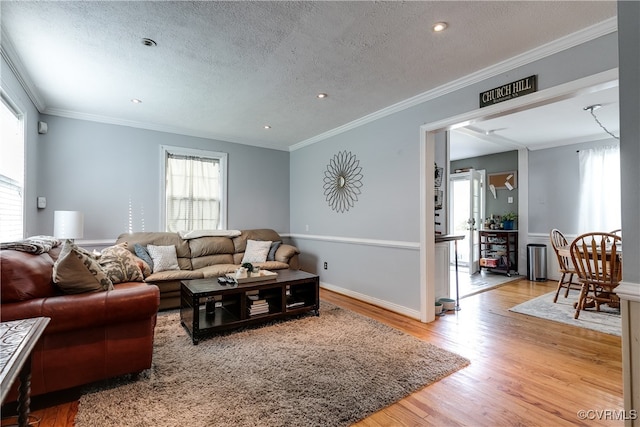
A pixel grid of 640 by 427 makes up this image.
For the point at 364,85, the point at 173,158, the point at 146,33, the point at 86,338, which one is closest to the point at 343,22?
the point at 364,85

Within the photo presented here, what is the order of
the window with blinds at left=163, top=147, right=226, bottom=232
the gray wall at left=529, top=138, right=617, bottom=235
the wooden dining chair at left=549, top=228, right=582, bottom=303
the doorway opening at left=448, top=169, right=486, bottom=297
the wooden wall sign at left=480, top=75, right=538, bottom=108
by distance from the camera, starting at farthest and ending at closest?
the doorway opening at left=448, top=169, right=486, bottom=297, the gray wall at left=529, top=138, right=617, bottom=235, the window with blinds at left=163, top=147, right=226, bottom=232, the wooden dining chair at left=549, top=228, right=582, bottom=303, the wooden wall sign at left=480, top=75, right=538, bottom=108

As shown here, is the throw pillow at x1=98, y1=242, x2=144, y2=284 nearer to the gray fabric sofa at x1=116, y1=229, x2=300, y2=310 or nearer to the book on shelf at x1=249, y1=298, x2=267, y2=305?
the gray fabric sofa at x1=116, y1=229, x2=300, y2=310

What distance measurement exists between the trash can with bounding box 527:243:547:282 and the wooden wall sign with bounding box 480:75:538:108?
3.96 meters

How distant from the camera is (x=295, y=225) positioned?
5.75m

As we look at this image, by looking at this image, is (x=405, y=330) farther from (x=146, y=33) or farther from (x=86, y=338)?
(x=146, y=33)

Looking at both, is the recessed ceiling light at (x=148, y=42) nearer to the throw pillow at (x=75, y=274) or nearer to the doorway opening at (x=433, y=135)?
the throw pillow at (x=75, y=274)

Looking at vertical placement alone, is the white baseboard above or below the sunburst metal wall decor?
below

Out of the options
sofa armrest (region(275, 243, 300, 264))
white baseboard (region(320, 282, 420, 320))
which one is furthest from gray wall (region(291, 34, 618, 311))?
sofa armrest (region(275, 243, 300, 264))

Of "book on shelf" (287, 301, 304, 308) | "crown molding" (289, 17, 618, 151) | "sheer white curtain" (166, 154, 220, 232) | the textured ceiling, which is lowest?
"book on shelf" (287, 301, 304, 308)

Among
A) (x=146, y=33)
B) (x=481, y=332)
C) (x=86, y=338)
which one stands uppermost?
(x=146, y=33)

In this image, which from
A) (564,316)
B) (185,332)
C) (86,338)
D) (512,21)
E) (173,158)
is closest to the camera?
(86,338)

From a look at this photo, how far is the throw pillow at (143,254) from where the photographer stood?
3834 mm

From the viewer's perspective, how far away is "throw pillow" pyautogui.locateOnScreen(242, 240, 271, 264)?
4.65 metres

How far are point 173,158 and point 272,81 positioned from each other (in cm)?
253
